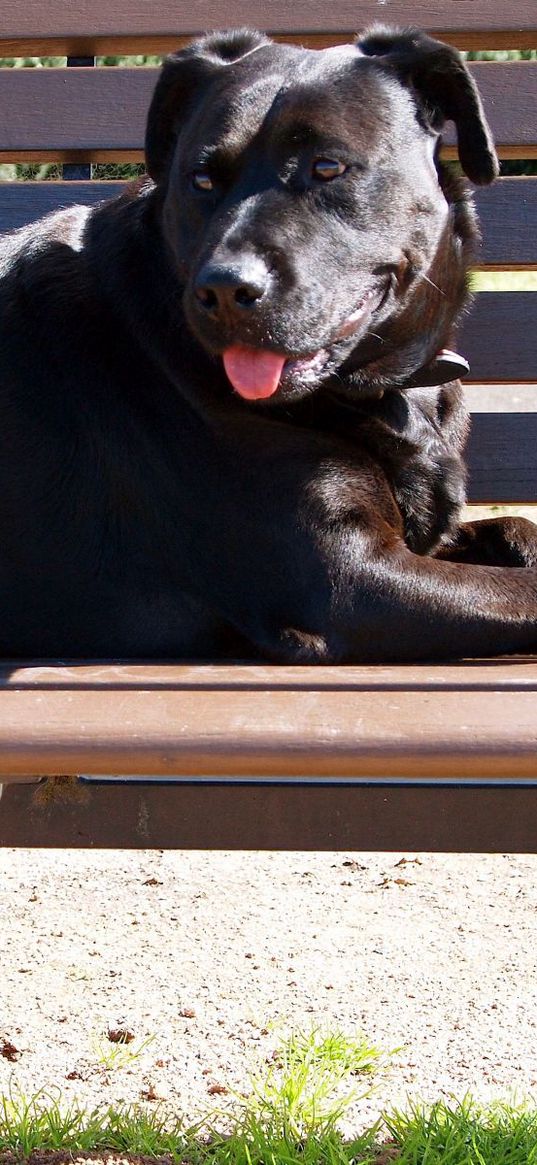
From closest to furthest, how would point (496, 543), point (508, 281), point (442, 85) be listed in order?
point (442, 85)
point (496, 543)
point (508, 281)

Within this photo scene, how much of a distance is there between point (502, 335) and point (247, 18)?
3.00 feet

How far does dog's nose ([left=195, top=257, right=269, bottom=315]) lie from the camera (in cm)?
192

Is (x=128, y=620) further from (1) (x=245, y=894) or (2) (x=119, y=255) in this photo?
(1) (x=245, y=894)

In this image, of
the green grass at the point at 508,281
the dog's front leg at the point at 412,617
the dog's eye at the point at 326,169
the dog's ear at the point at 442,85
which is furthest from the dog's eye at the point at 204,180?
the green grass at the point at 508,281

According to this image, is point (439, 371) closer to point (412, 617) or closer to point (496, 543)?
point (496, 543)

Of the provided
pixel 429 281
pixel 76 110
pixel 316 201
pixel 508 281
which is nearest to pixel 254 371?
pixel 316 201

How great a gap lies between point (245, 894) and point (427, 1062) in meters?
0.85

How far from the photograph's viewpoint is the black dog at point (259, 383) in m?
2.03

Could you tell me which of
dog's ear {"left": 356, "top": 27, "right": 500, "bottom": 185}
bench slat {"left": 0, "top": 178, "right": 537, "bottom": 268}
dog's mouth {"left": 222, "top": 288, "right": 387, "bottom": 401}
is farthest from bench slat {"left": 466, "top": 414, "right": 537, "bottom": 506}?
dog's mouth {"left": 222, "top": 288, "right": 387, "bottom": 401}

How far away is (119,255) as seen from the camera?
2342 mm

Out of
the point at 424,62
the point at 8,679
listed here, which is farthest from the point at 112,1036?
the point at 424,62

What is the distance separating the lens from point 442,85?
233 cm

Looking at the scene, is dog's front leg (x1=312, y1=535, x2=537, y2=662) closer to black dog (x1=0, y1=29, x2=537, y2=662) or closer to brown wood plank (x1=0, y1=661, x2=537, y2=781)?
black dog (x1=0, y1=29, x2=537, y2=662)

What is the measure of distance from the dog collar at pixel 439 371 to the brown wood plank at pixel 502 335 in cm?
52
